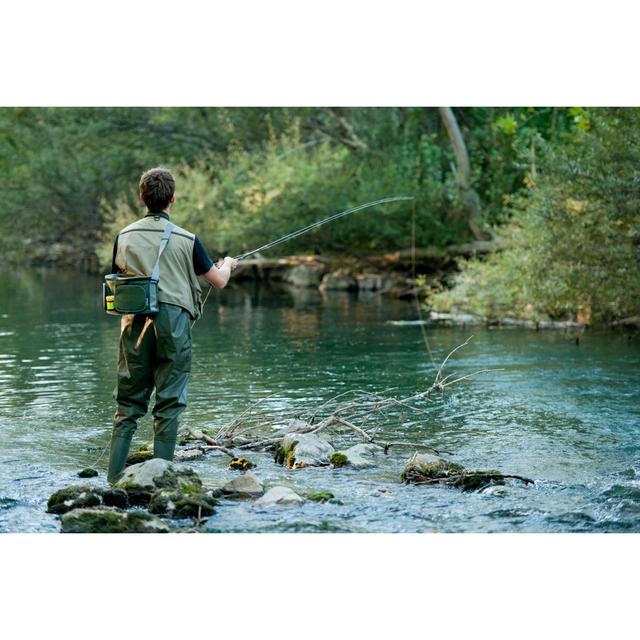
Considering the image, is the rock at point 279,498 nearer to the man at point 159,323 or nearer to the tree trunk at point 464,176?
the man at point 159,323

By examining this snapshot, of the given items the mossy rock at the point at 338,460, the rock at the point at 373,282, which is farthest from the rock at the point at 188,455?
the rock at the point at 373,282

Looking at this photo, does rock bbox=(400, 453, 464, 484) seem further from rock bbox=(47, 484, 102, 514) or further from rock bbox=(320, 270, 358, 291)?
rock bbox=(320, 270, 358, 291)

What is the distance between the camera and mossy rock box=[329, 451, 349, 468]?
766cm

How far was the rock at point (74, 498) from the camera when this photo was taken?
20.8 feet

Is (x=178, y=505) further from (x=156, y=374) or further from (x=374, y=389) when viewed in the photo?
(x=374, y=389)

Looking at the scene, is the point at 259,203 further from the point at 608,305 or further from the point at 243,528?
the point at 243,528

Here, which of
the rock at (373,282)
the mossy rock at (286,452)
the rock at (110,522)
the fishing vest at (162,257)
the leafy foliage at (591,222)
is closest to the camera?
the rock at (110,522)

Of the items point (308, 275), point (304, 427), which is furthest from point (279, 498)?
point (308, 275)

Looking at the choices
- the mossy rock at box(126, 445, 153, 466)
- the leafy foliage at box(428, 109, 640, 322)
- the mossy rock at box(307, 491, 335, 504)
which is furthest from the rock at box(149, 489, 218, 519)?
the leafy foliage at box(428, 109, 640, 322)

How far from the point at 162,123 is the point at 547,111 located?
13.4m

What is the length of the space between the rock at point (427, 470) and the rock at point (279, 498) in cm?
90

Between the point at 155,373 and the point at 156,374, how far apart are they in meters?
0.03

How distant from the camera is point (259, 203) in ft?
96.2

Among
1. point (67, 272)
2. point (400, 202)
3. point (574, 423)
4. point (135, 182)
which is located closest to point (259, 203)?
point (400, 202)
